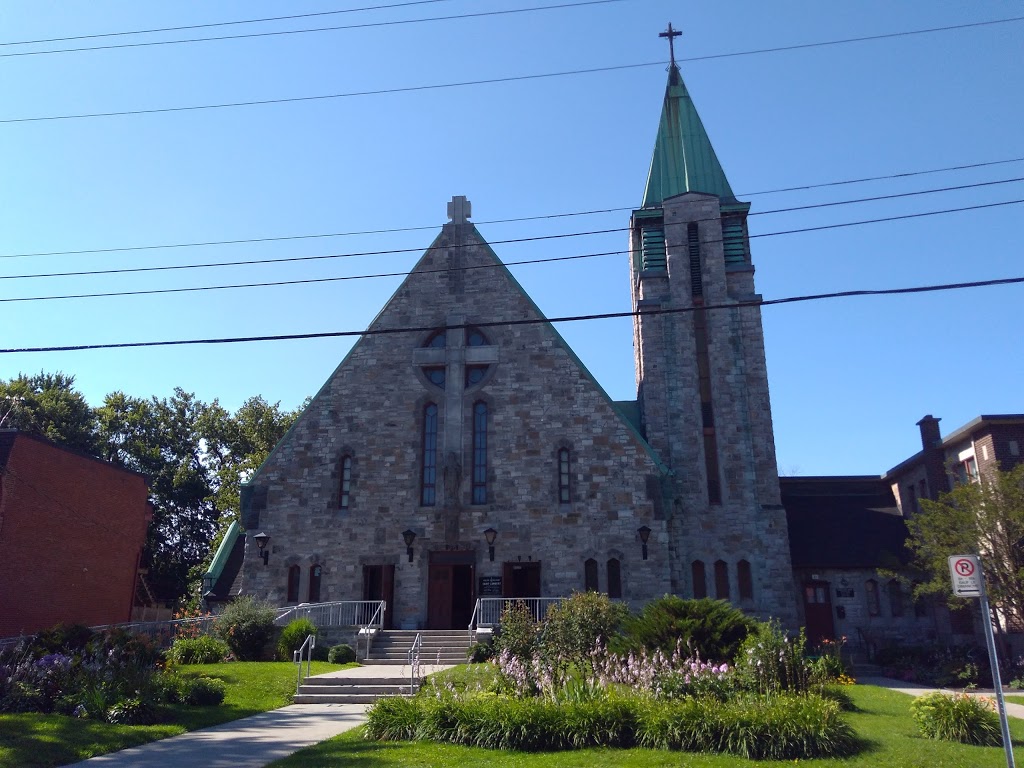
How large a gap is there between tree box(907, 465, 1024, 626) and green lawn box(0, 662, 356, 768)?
1851cm

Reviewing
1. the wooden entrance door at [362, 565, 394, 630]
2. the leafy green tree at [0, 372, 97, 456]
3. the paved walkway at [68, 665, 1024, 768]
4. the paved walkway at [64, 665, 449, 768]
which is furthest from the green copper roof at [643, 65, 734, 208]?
the leafy green tree at [0, 372, 97, 456]

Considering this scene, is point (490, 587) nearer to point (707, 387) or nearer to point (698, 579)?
point (698, 579)

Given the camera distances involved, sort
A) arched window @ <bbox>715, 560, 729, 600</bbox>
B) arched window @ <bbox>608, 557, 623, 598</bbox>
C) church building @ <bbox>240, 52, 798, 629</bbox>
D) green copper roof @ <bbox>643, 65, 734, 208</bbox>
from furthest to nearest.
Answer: green copper roof @ <bbox>643, 65, 734, 208</bbox>, arched window @ <bbox>715, 560, 729, 600</bbox>, church building @ <bbox>240, 52, 798, 629</bbox>, arched window @ <bbox>608, 557, 623, 598</bbox>

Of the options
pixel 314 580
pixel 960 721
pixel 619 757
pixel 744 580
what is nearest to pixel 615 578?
pixel 744 580

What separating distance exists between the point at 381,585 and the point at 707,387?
13.9m

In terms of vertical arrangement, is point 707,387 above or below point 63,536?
above

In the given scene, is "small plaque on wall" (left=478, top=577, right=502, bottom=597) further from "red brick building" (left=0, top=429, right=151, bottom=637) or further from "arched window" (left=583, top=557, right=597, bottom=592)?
"red brick building" (left=0, top=429, right=151, bottom=637)

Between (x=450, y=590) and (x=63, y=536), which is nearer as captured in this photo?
(x=450, y=590)

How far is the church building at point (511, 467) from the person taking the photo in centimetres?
2677

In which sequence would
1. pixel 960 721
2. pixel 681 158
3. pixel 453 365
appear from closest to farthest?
pixel 960 721 → pixel 453 365 → pixel 681 158

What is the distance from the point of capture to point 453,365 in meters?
29.2

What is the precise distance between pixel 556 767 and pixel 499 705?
2.23 m

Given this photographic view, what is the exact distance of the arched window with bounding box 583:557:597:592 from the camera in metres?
26.3

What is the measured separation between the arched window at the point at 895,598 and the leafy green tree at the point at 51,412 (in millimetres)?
42471
